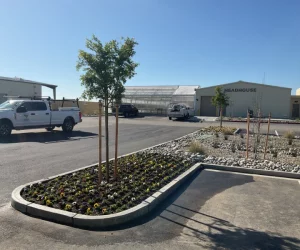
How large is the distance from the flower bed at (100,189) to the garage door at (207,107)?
34785 mm

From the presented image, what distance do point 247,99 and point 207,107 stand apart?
5.86 meters

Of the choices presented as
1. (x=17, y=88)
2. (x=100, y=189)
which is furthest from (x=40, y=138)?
(x=17, y=88)

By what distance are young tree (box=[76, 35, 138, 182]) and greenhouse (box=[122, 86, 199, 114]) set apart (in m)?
38.1

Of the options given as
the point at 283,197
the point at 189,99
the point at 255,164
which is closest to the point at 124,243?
the point at 283,197

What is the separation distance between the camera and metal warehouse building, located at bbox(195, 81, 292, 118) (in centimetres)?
3722

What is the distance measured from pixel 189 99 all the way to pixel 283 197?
126ft

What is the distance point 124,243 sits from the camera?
3.73 meters

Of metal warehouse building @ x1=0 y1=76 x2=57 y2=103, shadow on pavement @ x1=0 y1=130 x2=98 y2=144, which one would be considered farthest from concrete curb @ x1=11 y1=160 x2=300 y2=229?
metal warehouse building @ x1=0 y1=76 x2=57 y2=103

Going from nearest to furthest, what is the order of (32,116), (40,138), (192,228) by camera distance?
(192,228) → (40,138) → (32,116)

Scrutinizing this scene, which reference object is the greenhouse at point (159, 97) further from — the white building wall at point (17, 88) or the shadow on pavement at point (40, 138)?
the shadow on pavement at point (40, 138)

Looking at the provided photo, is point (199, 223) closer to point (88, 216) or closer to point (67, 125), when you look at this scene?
point (88, 216)

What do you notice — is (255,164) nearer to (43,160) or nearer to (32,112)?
(43,160)

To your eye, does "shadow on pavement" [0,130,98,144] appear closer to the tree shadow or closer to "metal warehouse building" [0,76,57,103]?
the tree shadow

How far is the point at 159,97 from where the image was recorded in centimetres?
4678
